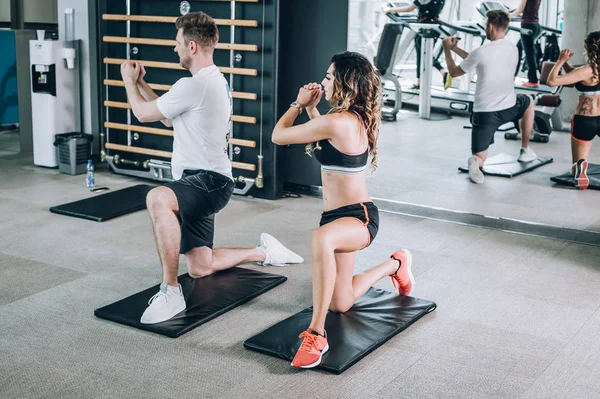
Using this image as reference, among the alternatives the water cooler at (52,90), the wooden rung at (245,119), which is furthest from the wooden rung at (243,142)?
the water cooler at (52,90)

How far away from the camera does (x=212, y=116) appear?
12.7 feet

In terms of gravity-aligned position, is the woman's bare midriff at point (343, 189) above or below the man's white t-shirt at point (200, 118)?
below

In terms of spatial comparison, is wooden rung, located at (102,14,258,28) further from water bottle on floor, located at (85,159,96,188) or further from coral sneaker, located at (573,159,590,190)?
coral sneaker, located at (573,159,590,190)

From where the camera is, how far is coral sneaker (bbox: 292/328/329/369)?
10.3 ft

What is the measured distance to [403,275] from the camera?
3.94 m

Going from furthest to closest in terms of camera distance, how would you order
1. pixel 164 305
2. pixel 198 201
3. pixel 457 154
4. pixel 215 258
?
pixel 457 154 → pixel 215 258 → pixel 198 201 → pixel 164 305

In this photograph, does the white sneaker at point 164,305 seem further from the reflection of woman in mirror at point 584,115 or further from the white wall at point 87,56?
the white wall at point 87,56

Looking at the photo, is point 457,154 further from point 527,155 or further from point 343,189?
point 343,189

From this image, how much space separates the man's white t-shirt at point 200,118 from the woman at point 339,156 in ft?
1.75

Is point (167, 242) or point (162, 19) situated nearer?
point (167, 242)

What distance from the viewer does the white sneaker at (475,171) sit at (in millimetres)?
6070

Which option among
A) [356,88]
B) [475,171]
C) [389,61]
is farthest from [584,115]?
[356,88]

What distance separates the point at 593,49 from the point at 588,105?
0.54 m

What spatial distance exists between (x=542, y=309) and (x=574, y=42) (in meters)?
2.27
